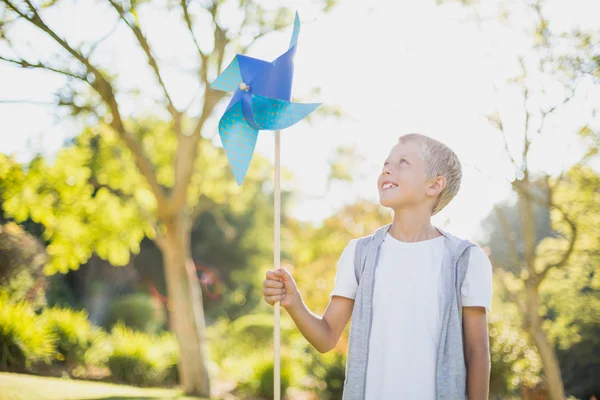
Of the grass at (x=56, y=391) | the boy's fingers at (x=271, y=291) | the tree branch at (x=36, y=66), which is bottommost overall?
the grass at (x=56, y=391)

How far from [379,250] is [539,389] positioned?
7.51 metres

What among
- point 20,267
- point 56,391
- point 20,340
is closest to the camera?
Answer: point 56,391

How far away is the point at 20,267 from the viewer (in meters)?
11.8

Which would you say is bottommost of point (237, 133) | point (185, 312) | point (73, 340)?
point (73, 340)

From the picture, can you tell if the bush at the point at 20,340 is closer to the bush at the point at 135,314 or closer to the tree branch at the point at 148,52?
the tree branch at the point at 148,52

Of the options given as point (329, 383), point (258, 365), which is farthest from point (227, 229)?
point (329, 383)

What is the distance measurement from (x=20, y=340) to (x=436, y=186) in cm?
826

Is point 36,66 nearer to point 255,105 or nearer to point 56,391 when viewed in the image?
point 56,391

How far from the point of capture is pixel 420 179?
8.02 feet

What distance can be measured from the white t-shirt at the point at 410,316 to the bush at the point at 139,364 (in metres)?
9.40

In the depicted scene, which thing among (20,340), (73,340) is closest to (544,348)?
(20,340)

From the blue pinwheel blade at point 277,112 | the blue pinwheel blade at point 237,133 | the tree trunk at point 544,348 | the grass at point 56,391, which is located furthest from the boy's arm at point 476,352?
the tree trunk at point 544,348

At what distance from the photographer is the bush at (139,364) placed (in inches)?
427

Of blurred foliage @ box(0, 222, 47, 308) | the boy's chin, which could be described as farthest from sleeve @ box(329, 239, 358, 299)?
blurred foliage @ box(0, 222, 47, 308)
